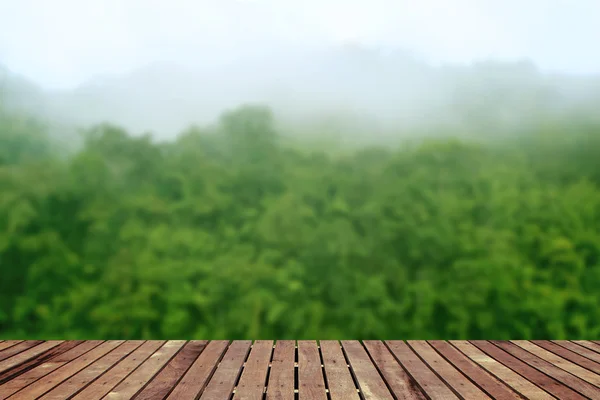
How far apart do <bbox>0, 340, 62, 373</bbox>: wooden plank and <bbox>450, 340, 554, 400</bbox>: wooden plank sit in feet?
6.46

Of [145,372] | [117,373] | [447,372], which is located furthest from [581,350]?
[117,373]

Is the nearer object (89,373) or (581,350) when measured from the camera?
(89,373)

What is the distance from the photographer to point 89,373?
7.06 feet

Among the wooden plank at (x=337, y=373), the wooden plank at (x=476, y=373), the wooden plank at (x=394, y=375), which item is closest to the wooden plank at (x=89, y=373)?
the wooden plank at (x=337, y=373)

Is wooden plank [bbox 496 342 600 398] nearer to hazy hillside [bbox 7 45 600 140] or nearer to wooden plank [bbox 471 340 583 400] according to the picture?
wooden plank [bbox 471 340 583 400]

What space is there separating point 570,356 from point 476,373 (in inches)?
25.6

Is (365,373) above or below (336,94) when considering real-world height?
below

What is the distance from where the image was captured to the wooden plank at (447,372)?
1.89 m

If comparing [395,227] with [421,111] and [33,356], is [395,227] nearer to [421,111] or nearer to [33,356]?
[421,111]

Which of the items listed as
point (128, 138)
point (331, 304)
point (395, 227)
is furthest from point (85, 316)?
point (395, 227)

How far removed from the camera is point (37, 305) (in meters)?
3.56

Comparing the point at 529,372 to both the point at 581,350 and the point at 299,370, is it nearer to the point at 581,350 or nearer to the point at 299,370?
the point at 581,350

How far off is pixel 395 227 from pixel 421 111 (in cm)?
114

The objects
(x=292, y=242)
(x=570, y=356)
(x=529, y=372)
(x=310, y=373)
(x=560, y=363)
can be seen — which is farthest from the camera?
(x=292, y=242)
